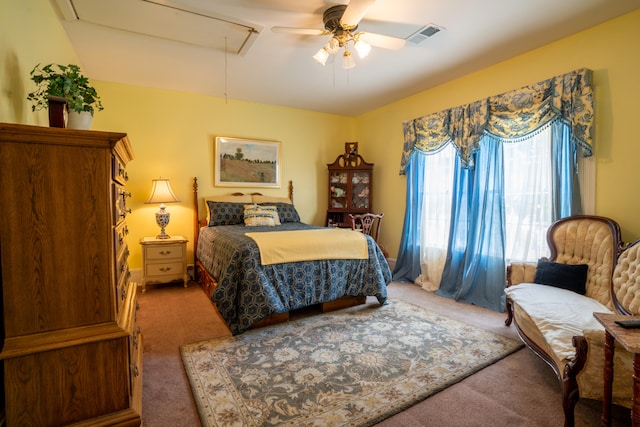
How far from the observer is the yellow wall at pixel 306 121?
2.07 meters

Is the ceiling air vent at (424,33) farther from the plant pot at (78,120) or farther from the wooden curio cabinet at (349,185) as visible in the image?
the plant pot at (78,120)

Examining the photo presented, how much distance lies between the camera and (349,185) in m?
4.97

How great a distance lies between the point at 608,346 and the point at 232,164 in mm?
4294

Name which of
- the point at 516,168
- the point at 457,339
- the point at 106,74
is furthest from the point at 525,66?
the point at 106,74

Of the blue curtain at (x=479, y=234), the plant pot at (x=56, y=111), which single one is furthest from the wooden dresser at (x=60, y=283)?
the blue curtain at (x=479, y=234)

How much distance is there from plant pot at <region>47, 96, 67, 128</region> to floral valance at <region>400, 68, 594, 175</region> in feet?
11.7

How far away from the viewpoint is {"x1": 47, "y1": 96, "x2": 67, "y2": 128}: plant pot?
4.60 ft

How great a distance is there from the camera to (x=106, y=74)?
358 cm

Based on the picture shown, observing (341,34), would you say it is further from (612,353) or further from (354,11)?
(612,353)

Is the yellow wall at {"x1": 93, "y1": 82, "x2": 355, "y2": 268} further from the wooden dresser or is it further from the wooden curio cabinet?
the wooden dresser

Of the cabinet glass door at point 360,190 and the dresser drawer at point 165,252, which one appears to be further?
the cabinet glass door at point 360,190

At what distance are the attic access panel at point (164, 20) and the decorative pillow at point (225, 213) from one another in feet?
6.35

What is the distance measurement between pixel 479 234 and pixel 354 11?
103 inches

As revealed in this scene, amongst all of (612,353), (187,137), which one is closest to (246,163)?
(187,137)
